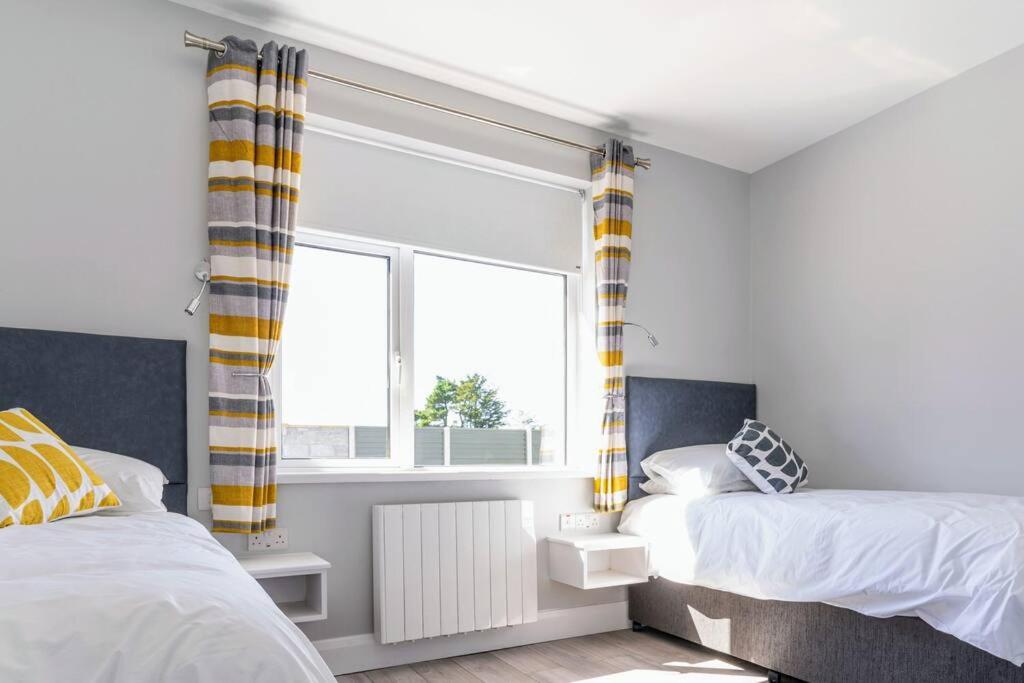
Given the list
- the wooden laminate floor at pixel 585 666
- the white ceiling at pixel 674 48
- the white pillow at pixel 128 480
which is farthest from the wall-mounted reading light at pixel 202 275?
the wooden laminate floor at pixel 585 666

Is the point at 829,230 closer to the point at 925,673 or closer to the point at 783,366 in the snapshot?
the point at 783,366

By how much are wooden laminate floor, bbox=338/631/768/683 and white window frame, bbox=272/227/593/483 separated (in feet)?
2.53

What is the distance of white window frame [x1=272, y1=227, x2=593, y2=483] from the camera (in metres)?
3.18

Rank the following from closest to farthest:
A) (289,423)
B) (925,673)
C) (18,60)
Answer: (925,673) → (18,60) → (289,423)

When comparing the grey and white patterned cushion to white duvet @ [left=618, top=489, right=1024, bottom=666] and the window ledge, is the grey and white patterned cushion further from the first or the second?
the window ledge

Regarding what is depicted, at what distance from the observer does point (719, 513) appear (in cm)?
327

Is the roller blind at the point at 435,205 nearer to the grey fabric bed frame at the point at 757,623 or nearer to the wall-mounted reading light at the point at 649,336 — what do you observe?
the wall-mounted reading light at the point at 649,336

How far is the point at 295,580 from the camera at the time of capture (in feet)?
9.77

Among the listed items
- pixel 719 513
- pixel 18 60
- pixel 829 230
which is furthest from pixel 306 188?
pixel 829 230

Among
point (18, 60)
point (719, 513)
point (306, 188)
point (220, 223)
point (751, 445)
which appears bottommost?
point (719, 513)

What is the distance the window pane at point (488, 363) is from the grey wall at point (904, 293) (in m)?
1.39

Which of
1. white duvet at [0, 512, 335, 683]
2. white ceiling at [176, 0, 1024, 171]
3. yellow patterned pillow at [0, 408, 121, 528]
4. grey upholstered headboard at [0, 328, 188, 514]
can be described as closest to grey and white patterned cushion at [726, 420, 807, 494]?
white ceiling at [176, 0, 1024, 171]

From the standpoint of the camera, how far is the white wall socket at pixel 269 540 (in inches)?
114

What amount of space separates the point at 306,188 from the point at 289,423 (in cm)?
99
